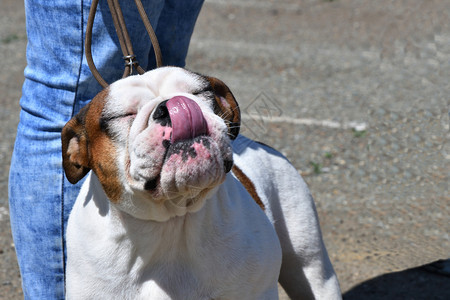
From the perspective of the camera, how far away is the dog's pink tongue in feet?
7.23

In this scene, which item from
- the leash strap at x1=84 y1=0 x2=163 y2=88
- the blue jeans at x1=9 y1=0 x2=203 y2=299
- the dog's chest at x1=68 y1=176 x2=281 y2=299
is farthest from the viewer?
the blue jeans at x1=9 y1=0 x2=203 y2=299

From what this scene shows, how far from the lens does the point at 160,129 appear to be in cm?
222

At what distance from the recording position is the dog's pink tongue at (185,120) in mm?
2203

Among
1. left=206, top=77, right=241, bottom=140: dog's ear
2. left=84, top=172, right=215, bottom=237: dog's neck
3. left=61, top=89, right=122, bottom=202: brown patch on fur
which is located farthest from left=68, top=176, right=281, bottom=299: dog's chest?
left=206, top=77, right=241, bottom=140: dog's ear

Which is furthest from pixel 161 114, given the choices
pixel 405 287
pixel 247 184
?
pixel 405 287

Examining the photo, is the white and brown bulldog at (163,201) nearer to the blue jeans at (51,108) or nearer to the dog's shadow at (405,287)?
the blue jeans at (51,108)

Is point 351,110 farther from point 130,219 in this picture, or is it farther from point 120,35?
point 130,219

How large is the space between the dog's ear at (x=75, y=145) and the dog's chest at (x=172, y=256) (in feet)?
Result: 0.49

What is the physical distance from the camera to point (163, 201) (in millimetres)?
2428

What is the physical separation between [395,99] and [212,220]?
4.86 metres

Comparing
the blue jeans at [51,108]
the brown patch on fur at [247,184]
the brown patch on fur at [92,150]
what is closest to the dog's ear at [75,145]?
the brown patch on fur at [92,150]

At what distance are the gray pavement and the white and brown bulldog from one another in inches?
60.3

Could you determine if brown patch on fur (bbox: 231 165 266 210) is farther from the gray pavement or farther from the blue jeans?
the gray pavement

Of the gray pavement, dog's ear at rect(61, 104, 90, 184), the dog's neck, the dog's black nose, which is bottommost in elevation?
the gray pavement
